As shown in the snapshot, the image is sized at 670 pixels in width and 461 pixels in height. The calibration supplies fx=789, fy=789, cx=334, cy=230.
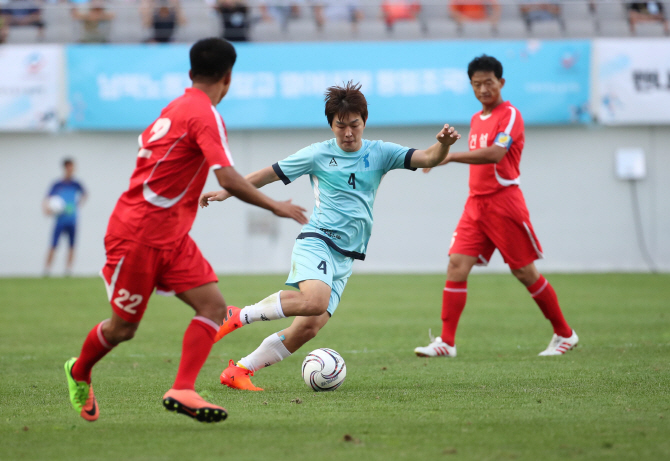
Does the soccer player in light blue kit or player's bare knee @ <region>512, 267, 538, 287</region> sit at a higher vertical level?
the soccer player in light blue kit

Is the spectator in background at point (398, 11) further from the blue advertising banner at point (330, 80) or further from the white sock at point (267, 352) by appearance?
the white sock at point (267, 352)

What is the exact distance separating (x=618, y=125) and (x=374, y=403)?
14796 mm

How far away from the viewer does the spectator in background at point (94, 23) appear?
1794 centimetres

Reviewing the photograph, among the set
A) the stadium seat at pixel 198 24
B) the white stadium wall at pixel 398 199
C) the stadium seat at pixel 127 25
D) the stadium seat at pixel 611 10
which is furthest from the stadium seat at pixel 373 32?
the stadium seat at pixel 611 10

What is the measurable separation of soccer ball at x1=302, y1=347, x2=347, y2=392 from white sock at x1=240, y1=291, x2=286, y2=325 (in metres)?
0.41

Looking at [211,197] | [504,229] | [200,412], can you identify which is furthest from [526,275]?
[200,412]

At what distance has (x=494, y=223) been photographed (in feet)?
22.5

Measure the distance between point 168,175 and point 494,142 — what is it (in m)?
3.42

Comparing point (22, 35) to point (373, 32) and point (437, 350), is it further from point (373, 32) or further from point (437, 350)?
point (437, 350)

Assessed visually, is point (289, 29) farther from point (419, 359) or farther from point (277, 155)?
point (419, 359)

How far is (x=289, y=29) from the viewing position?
18.4 metres

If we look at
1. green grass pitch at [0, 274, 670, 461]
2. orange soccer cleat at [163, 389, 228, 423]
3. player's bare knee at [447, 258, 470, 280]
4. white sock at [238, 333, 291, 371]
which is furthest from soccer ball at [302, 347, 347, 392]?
player's bare knee at [447, 258, 470, 280]

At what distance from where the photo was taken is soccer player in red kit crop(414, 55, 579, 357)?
6.78 meters

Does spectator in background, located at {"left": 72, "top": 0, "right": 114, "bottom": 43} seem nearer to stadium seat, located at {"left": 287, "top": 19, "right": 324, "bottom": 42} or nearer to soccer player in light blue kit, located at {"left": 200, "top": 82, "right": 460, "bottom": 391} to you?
stadium seat, located at {"left": 287, "top": 19, "right": 324, "bottom": 42}
